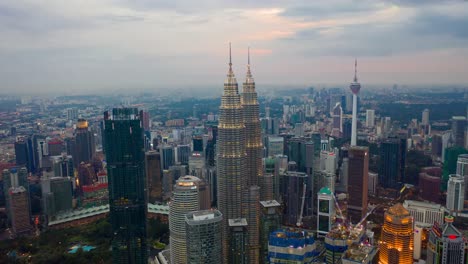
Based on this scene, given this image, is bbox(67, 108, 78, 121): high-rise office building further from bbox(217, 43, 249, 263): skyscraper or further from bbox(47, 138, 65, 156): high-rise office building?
bbox(217, 43, 249, 263): skyscraper

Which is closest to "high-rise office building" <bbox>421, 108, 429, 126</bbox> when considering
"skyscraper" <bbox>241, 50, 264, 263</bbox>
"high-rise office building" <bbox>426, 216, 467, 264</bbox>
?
"skyscraper" <bbox>241, 50, 264, 263</bbox>

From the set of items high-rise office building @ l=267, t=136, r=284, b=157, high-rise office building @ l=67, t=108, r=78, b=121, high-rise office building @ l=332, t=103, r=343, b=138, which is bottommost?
high-rise office building @ l=267, t=136, r=284, b=157

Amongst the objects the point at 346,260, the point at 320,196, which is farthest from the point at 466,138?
the point at 346,260

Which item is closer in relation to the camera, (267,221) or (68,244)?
(267,221)

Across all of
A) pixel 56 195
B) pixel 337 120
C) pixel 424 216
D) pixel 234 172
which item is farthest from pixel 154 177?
pixel 337 120

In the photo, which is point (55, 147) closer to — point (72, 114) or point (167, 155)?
point (72, 114)
